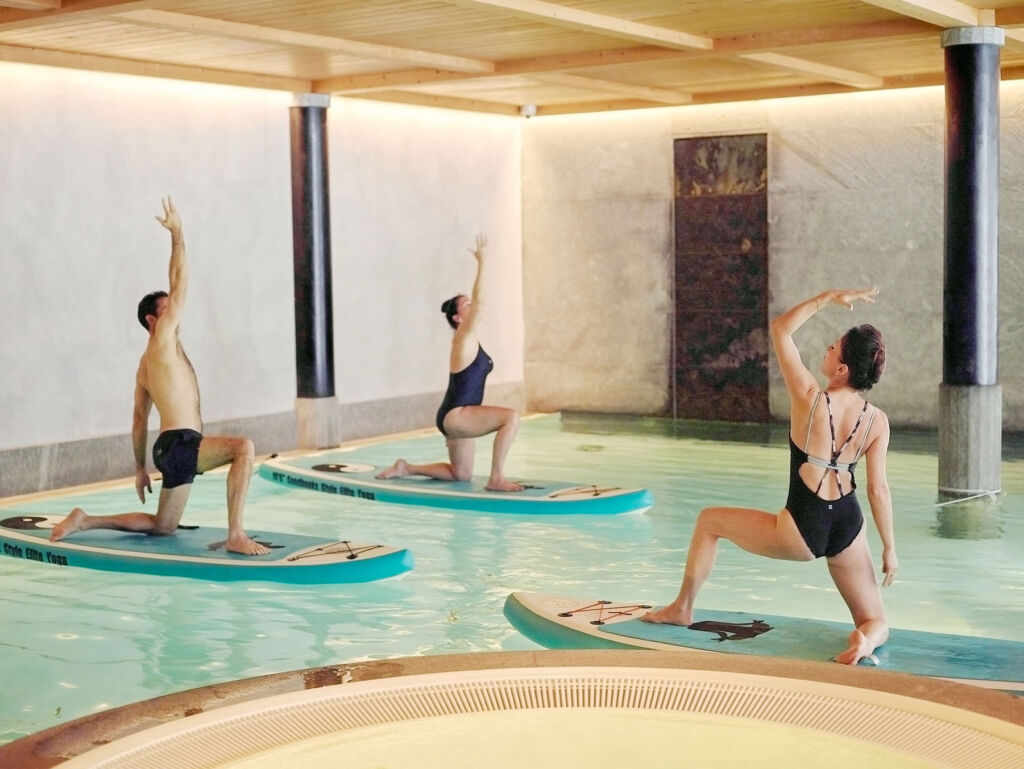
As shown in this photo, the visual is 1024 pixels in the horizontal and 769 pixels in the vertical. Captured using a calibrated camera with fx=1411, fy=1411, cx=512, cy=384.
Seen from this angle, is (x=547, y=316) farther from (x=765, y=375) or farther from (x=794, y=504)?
(x=794, y=504)

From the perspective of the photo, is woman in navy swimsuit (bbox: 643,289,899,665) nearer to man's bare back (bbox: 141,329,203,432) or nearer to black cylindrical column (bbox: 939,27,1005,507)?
man's bare back (bbox: 141,329,203,432)

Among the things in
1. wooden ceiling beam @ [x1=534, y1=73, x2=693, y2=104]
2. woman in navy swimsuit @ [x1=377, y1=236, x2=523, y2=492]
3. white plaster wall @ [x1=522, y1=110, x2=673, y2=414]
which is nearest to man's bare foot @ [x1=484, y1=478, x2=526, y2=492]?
woman in navy swimsuit @ [x1=377, y1=236, x2=523, y2=492]

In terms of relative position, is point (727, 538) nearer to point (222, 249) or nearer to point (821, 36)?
point (821, 36)

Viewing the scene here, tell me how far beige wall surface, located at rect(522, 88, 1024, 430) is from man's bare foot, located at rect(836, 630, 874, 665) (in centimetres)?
830

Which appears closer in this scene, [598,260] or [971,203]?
[971,203]

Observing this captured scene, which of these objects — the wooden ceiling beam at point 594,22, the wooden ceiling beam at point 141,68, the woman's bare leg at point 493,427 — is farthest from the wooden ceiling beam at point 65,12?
the woman's bare leg at point 493,427

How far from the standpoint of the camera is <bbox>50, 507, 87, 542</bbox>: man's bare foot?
7.79m

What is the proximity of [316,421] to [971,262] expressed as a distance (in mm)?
5762

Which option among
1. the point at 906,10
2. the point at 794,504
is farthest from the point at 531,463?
the point at 794,504

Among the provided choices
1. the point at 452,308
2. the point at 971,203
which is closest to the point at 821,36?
the point at 971,203

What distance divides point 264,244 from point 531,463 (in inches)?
122

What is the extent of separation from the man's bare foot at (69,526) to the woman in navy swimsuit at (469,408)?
265cm

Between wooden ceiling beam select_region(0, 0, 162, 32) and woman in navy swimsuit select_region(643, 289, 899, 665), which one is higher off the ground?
wooden ceiling beam select_region(0, 0, 162, 32)

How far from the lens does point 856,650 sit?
5129 millimetres
